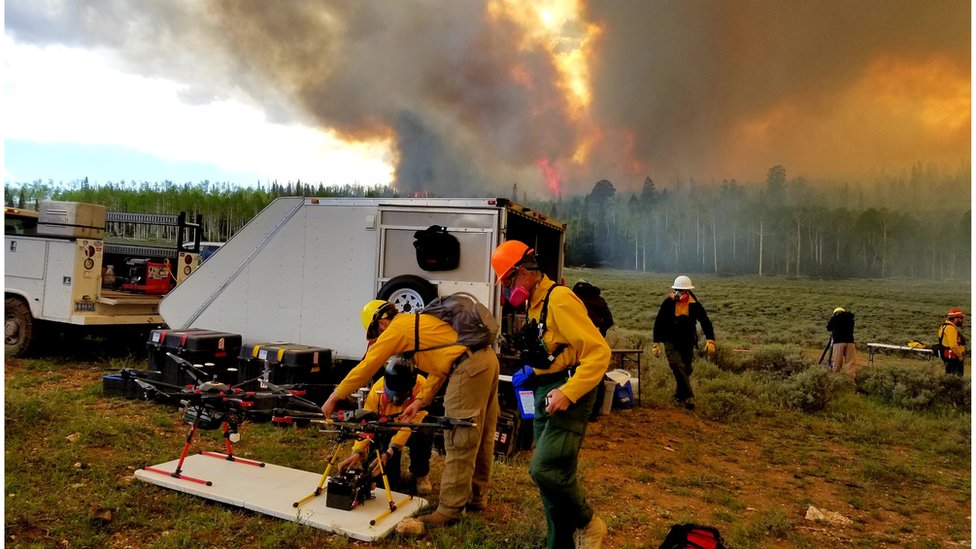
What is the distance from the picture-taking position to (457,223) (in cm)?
629

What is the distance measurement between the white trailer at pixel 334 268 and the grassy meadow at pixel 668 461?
130 cm

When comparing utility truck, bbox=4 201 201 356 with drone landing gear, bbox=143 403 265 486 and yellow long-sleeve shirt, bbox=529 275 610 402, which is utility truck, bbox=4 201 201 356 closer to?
drone landing gear, bbox=143 403 265 486

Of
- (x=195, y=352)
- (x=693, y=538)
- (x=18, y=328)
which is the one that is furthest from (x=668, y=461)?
(x=18, y=328)

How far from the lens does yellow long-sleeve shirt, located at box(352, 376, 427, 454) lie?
14.3 ft

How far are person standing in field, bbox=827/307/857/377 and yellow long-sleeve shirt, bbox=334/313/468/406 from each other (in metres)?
9.35

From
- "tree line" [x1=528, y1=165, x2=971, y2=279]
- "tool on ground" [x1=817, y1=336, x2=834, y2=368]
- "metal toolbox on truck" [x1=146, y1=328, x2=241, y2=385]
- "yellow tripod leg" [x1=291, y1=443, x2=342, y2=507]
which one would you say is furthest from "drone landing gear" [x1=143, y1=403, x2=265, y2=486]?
"tree line" [x1=528, y1=165, x2=971, y2=279]

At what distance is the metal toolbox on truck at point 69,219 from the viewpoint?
28.5ft

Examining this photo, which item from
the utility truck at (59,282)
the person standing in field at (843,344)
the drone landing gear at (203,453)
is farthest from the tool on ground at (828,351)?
Result: the utility truck at (59,282)

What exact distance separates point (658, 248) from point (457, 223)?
1117 centimetres

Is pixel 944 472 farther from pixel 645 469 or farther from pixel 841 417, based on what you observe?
pixel 645 469

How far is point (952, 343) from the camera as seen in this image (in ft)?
34.0

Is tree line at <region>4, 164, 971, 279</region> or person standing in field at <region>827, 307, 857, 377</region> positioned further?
tree line at <region>4, 164, 971, 279</region>

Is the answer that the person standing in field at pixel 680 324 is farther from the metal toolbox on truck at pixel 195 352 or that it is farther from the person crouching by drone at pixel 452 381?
the metal toolbox on truck at pixel 195 352

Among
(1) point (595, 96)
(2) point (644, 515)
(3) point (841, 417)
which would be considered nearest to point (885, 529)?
(2) point (644, 515)
